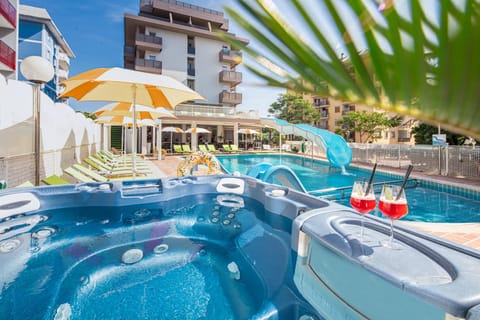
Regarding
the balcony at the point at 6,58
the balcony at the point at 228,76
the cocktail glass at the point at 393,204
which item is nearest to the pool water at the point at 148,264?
the cocktail glass at the point at 393,204

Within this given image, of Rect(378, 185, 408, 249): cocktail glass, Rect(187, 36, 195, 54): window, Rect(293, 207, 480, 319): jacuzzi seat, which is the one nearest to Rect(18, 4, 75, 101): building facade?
Rect(187, 36, 195, 54): window

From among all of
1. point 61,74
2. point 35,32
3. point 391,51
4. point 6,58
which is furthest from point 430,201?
point 61,74

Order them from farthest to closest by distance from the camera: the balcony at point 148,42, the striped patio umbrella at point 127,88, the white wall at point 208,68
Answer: the white wall at point 208,68, the balcony at point 148,42, the striped patio umbrella at point 127,88

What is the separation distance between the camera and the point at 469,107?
1.37ft

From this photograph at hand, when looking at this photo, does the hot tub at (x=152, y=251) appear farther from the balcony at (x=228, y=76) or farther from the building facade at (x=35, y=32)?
the building facade at (x=35, y=32)

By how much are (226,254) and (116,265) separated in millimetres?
1358

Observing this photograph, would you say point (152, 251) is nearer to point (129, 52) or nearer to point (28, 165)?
point (28, 165)

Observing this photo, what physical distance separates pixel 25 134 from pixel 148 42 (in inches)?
919

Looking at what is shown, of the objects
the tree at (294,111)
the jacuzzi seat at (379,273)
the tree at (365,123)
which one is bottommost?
the jacuzzi seat at (379,273)

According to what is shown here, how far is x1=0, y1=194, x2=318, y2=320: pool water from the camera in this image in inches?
96.1

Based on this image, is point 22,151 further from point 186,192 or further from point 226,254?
point 226,254

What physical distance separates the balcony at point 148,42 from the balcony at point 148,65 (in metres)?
1.33

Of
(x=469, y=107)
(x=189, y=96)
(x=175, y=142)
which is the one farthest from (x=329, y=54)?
(x=175, y=142)

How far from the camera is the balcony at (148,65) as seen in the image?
83.3 ft
